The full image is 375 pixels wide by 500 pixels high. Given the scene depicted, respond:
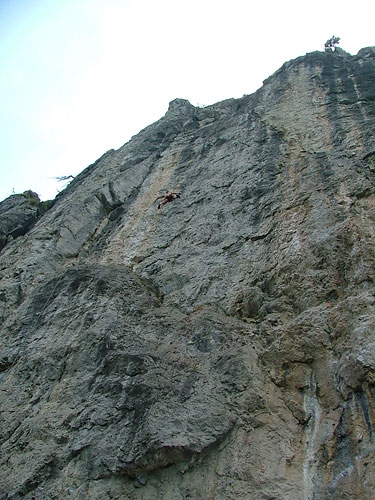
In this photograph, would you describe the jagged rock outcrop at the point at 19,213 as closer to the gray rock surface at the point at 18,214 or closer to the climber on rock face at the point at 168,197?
the gray rock surface at the point at 18,214

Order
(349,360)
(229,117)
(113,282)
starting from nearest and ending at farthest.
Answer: (349,360), (113,282), (229,117)

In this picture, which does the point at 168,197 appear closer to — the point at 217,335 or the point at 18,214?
the point at 217,335

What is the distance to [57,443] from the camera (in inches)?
256

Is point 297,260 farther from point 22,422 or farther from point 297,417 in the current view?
point 22,422

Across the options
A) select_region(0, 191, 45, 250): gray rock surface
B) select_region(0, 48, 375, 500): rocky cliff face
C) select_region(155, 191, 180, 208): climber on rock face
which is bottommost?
select_region(0, 48, 375, 500): rocky cliff face

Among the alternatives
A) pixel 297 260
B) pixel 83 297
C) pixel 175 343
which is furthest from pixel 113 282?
pixel 297 260

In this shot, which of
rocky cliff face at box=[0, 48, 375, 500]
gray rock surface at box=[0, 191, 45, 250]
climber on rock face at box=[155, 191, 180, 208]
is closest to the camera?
rocky cliff face at box=[0, 48, 375, 500]

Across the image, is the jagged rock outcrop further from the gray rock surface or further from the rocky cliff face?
the rocky cliff face

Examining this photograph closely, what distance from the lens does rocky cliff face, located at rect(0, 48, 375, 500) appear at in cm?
559

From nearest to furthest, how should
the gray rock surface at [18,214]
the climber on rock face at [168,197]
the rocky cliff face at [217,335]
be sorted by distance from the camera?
the rocky cliff face at [217,335] → the climber on rock face at [168,197] → the gray rock surface at [18,214]

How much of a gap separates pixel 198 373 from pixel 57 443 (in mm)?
Result: 2100

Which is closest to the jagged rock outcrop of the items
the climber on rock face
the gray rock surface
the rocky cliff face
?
the gray rock surface

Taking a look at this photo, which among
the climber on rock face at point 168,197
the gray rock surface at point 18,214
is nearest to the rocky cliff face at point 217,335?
the climber on rock face at point 168,197

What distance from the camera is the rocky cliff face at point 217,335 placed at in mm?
5590
